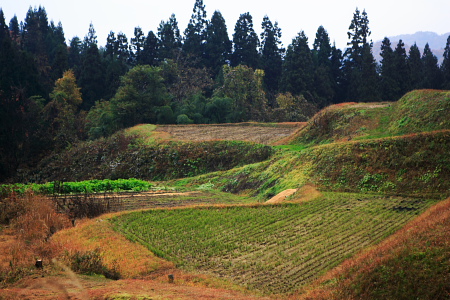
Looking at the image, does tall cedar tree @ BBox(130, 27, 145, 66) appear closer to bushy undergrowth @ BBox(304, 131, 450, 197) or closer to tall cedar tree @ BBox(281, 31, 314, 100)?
tall cedar tree @ BBox(281, 31, 314, 100)

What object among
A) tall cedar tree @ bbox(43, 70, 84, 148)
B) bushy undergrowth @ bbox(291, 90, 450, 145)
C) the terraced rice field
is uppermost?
tall cedar tree @ bbox(43, 70, 84, 148)

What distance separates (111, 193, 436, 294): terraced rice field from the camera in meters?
12.4

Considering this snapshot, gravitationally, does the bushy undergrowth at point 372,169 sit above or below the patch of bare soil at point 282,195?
above

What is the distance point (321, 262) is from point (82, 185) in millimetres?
17544

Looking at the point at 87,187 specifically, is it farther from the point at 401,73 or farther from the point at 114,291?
the point at 401,73

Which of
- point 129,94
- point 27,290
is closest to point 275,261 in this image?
point 27,290

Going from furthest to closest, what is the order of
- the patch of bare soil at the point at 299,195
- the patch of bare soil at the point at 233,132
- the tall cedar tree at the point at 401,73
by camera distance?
the tall cedar tree at the point at 401,73
the patch of bare soil at the point at 233,132
the patch of bare soil at the point at 299,195

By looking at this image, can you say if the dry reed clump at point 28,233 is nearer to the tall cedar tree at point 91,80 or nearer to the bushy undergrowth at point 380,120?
the bushy undergrowth at point 380,120

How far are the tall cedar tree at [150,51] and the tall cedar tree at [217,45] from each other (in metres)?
7.76

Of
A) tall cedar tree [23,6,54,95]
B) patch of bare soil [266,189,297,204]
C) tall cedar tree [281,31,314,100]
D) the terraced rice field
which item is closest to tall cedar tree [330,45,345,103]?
tall cedar tree [281,31,314,100]

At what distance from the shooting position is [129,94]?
51531 millimetres

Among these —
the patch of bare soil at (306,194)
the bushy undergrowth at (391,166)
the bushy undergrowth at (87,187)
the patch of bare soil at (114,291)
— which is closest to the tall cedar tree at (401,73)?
the bushy undergrowth at (391,166)

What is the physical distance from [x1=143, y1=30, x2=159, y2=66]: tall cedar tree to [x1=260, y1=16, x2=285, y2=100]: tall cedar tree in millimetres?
16482

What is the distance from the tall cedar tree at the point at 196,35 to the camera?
75.1m
